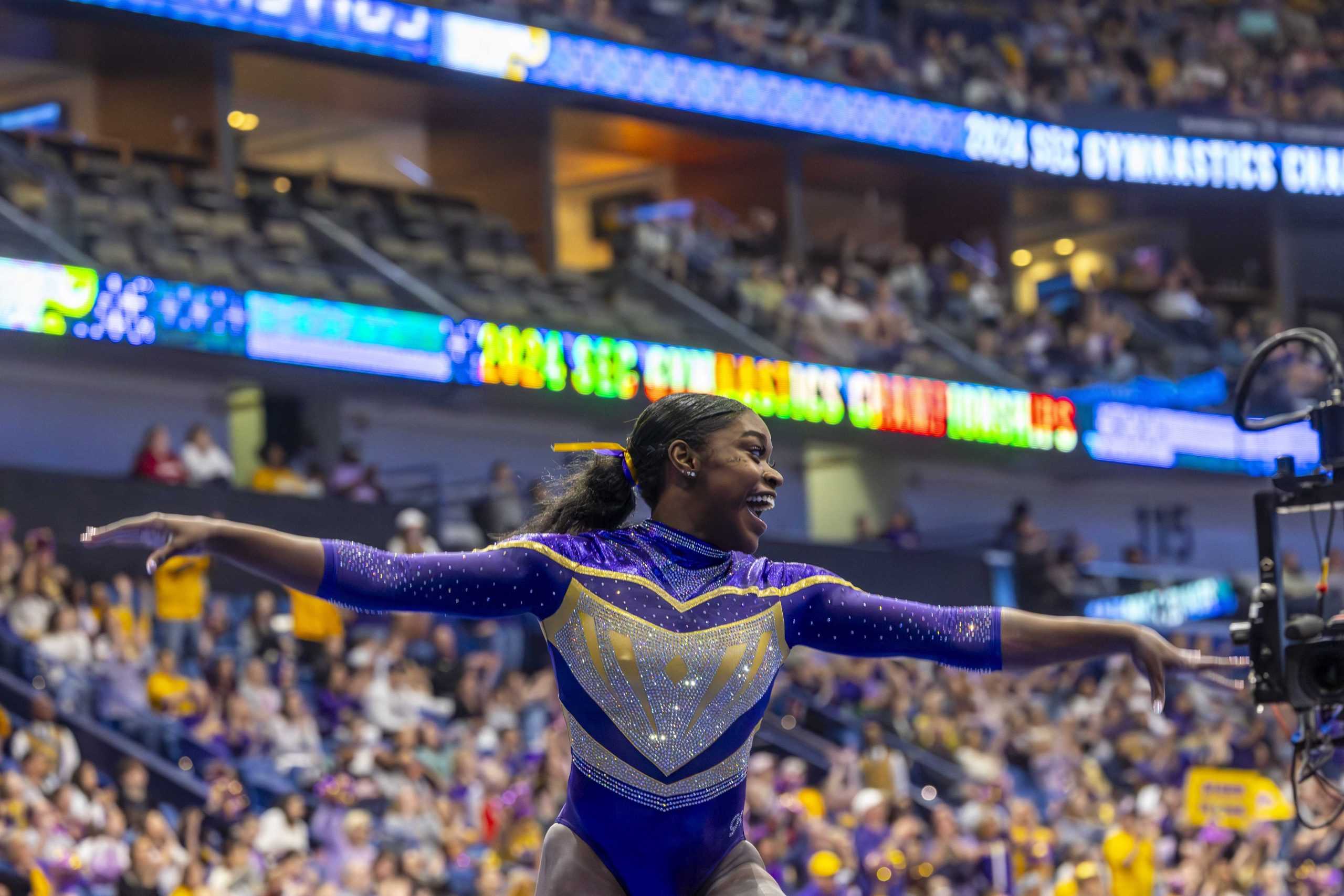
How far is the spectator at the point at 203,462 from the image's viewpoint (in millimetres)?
16250

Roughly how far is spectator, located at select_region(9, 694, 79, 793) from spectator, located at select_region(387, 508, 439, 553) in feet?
12.1

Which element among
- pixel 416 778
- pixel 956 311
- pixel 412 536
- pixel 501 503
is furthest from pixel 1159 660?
pixel 956 311

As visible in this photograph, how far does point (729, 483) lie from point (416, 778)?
888 centimetres

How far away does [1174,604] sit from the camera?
76.4 feet

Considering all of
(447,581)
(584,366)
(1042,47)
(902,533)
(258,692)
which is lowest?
(258,692)

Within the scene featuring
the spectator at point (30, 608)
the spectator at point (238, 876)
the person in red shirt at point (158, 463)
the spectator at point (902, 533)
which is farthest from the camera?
the spectator at point (902, 533)

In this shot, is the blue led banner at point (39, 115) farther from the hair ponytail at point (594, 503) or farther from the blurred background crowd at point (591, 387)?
the hair ponytail at point (594, 503)

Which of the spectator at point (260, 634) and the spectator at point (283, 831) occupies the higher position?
the spectator at point (260, 634)

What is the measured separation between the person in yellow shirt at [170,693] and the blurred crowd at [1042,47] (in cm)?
1290

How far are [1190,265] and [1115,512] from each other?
4858mm

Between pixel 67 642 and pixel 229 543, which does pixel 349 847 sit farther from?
pixel 229 543

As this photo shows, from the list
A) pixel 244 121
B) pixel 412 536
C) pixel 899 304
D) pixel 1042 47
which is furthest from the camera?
pixel 1042 47

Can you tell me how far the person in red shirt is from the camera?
15.9m

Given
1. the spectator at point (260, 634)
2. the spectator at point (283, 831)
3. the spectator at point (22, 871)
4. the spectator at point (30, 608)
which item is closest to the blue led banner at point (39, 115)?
the spectator at point (260, 634)
